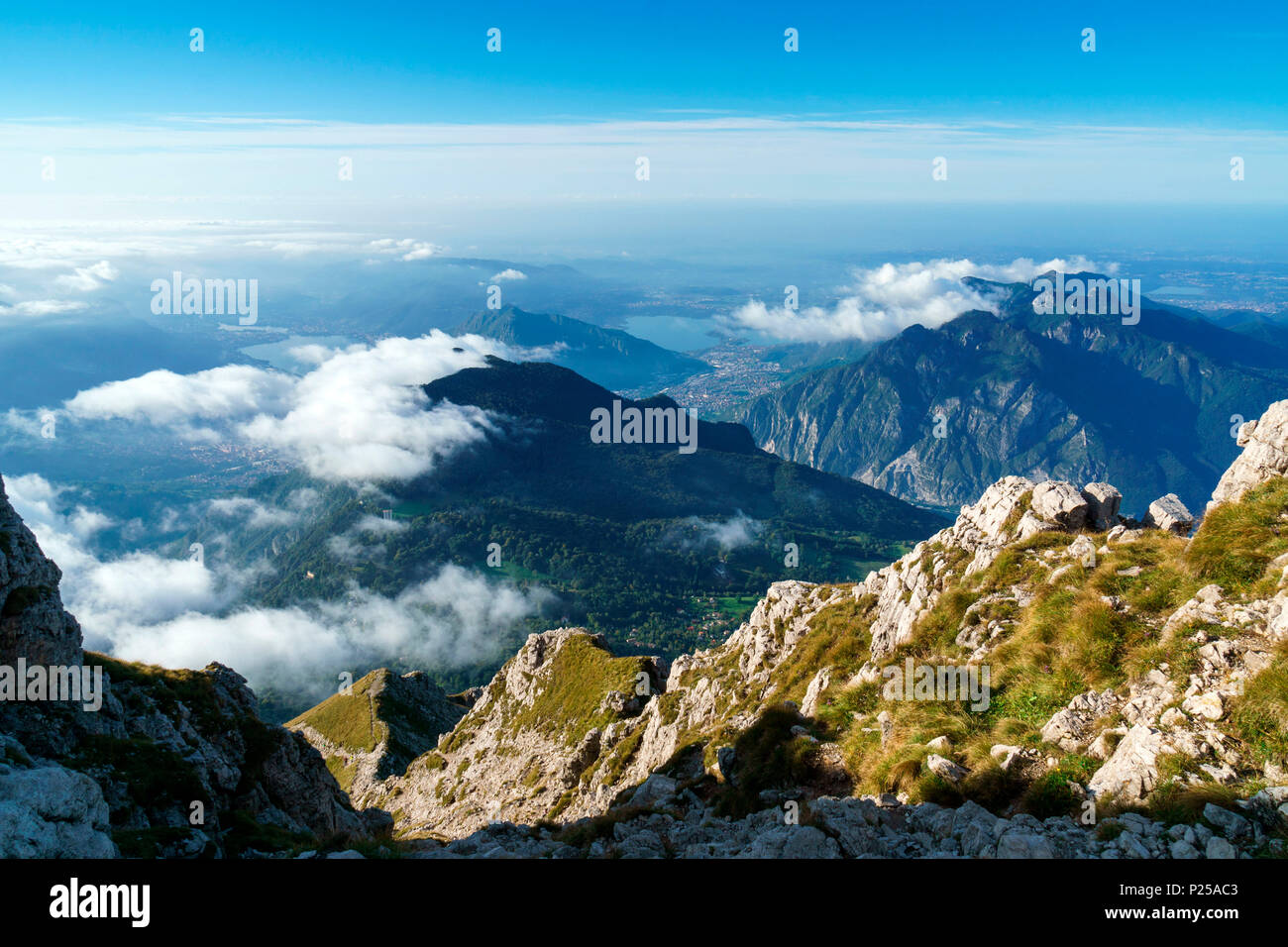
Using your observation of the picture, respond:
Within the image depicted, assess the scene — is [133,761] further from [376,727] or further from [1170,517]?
[376,727]

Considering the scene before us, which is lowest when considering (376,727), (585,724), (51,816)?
(376,727)

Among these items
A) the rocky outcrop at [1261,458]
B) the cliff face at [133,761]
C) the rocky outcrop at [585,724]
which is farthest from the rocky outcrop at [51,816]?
the rocky outcrop at [1261,458]

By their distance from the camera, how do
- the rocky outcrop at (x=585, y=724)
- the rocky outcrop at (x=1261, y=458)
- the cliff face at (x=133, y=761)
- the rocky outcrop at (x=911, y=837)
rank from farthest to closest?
the rocky outcrop at (x=585, y=724)
the rocky outcrop at (x=1261, y=458)
the cliff face at (x=133, y=761)
the rocky outcrop at (x=911, y=837)

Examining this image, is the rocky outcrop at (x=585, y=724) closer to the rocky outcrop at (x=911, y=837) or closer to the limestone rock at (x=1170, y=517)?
the rocky outcrop at (x=911, y=837)

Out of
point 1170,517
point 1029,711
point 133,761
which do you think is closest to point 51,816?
point 133,761

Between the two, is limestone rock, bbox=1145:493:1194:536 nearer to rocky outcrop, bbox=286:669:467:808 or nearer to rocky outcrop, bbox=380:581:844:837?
rocky outcrop, bbox=380:581:844:837
